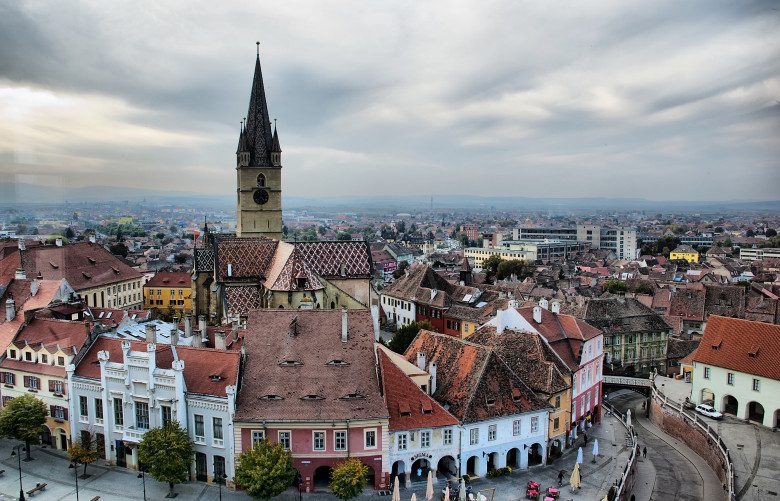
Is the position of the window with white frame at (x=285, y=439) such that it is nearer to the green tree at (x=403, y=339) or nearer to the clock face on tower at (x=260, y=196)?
the green tree at (x=403, y=339)

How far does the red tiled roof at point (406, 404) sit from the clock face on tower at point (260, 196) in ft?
133

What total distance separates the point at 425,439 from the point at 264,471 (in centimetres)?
1090

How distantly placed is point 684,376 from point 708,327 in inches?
449

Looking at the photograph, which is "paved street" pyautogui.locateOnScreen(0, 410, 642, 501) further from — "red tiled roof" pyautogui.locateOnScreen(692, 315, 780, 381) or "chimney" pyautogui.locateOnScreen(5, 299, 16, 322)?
"red tiled roof" pyautogui.locateOnScreen(692, 315, 780, 381)

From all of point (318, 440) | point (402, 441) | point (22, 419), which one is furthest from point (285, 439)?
point (22, 419)

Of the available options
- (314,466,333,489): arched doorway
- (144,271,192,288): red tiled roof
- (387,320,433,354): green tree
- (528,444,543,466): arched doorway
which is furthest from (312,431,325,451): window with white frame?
(144,271,192,288): red tiled roof

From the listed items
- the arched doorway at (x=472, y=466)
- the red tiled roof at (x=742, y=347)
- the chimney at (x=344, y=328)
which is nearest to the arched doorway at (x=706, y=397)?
the red tiled roof at (x=742, y=347)

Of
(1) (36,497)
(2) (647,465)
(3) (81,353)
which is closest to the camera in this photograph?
(1) (36,497)

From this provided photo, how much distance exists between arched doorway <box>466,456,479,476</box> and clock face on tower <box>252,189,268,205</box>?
4608 cm

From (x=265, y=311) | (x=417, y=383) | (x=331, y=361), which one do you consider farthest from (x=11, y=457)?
(x=417, y=383)

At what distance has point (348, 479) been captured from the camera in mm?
33312

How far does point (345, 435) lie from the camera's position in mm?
36000

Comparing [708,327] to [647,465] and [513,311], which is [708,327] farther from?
[513,311]

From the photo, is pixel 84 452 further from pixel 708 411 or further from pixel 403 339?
pixel 708 411
